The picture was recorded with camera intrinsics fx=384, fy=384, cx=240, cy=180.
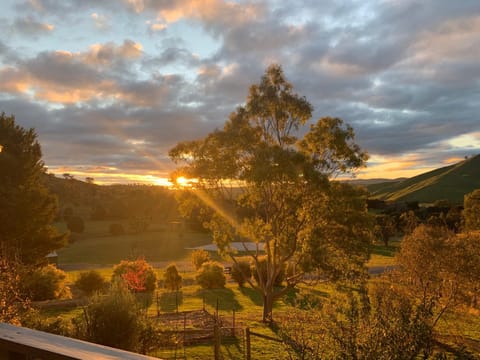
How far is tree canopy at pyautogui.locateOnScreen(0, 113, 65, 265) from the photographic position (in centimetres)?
2750

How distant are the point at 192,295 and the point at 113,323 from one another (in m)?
20.8

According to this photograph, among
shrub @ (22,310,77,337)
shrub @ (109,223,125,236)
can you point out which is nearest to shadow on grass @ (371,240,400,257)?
shrub @ (22,310,77,337)

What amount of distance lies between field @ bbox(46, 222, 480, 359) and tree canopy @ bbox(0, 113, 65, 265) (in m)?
6.40

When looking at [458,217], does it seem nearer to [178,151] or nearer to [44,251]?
[178,151]

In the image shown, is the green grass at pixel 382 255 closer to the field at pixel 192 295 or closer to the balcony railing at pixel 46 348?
the field at pixel 192 295

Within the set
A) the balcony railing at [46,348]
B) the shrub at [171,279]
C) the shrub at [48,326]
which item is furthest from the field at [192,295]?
the balcony railing at [46,348]

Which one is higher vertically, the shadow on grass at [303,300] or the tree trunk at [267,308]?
the shadow on grass at [303,300]

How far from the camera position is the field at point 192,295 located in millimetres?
16750

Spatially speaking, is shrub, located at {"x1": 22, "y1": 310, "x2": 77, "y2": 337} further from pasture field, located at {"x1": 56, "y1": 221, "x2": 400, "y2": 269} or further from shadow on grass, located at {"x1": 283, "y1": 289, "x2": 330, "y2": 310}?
pasture field, located at {"x1": 56, "y1": 221, "x2": 400, "y2": 269}

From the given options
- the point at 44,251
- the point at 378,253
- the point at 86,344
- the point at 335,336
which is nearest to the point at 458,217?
the point at 378,253

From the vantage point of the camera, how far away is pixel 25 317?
13.3 metres

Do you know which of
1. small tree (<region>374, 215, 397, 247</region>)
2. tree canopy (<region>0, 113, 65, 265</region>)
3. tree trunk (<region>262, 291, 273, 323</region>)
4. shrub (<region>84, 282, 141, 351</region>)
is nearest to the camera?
shrub (<region>84, 282, 141, 351</region>)

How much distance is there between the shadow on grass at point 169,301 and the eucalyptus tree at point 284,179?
20.3ft

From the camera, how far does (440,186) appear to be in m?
134
